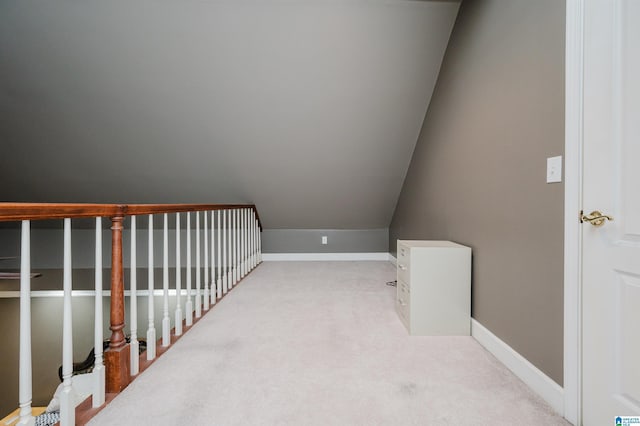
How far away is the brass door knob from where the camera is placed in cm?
104

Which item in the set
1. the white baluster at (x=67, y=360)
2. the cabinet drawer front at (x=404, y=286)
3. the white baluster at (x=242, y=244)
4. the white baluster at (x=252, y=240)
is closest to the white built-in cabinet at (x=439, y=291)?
the cabinet drawer front at (x=404, y=286)

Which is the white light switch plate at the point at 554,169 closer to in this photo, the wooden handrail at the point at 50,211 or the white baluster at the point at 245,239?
the wooden handrail at the point at 50,211

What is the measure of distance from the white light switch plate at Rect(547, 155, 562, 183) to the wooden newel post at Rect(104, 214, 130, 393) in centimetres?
189

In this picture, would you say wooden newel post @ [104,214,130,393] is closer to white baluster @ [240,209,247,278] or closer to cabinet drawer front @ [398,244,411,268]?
cabinet drawer front @ [398,244,411,268]

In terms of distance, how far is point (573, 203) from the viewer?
1146 mm

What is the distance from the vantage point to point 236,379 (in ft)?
4.65

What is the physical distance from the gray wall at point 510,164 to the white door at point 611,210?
114 millimetres

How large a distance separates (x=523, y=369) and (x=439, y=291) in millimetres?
583

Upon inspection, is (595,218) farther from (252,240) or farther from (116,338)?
(252,240)

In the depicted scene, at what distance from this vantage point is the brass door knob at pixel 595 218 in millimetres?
1043

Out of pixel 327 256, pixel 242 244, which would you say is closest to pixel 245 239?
pixel 242 244

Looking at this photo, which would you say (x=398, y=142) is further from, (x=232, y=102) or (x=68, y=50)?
(x=68, y=50)

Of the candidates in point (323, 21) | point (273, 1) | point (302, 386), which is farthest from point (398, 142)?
point (302, 386)

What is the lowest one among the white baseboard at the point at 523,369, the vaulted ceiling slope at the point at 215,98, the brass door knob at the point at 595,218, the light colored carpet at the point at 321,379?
Result: the light colored carpet at the point at 321,379
